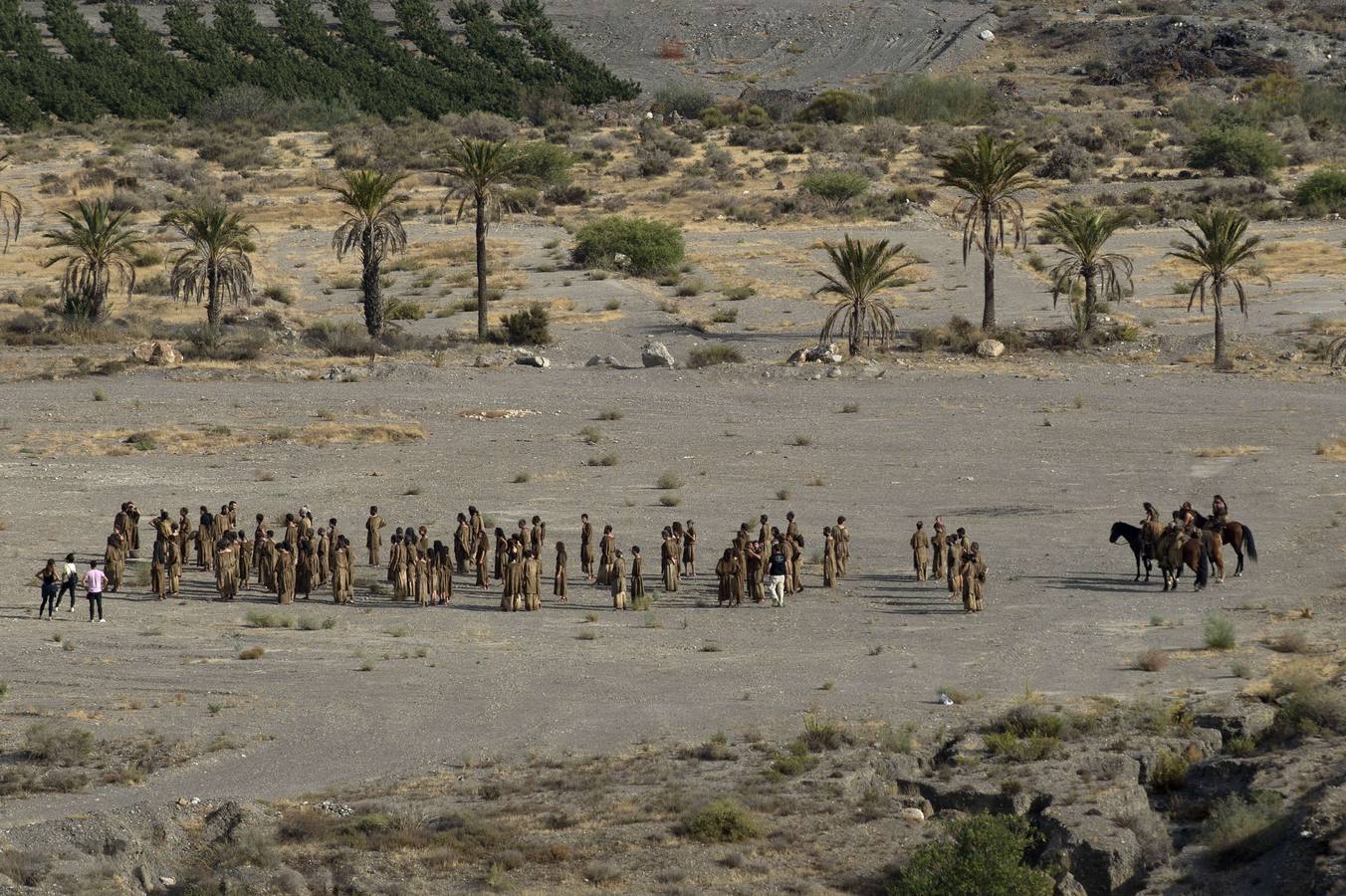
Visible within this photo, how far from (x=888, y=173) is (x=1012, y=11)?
167ft

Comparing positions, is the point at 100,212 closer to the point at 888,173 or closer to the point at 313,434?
the point at 313,434

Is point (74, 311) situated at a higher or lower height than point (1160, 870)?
higher

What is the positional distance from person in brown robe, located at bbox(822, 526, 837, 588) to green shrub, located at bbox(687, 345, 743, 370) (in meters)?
22.9

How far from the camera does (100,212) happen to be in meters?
57.9

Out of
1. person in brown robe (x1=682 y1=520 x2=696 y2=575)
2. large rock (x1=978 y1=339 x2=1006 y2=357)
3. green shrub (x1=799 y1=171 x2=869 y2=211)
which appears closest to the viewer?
person in brown robe (x1=682 y1=520 x2=696 y2=575)

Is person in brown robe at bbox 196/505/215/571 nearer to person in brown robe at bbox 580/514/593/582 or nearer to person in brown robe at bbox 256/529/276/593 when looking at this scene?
person in brown robe at bbox 256/529/276/593

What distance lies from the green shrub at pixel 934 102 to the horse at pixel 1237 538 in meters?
73.6

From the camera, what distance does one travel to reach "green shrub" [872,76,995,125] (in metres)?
103

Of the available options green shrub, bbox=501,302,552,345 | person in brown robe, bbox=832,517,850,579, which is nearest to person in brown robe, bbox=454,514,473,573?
person in brown robe, bbox=832,517,850,579

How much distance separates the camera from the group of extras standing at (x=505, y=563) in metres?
Answer: 28.3

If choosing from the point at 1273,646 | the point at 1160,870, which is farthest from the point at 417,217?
the point at 1160,870

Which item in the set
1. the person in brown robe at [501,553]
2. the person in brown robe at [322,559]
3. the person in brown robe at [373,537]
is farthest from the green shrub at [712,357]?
the person in brown robe at [322,559]

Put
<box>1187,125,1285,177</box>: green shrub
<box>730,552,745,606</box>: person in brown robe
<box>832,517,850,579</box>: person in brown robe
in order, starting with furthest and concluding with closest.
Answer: <box>1187,125,1285,177</box>: green shrub
<box>832,517,850,579</box>: person in brown robe
<box>730,552,745,606</box>: person in brown robe

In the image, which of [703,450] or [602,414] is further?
[602,414]
